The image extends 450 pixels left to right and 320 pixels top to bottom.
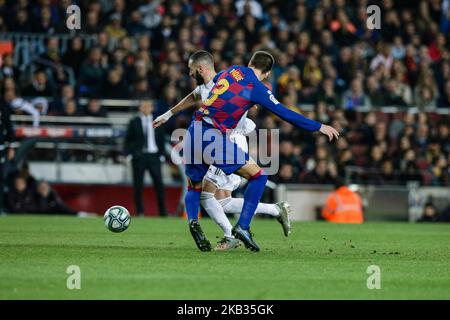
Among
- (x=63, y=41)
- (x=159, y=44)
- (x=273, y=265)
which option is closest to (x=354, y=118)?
(x=159, y=44)

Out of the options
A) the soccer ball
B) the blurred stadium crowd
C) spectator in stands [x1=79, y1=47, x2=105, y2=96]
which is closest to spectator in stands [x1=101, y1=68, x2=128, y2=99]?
the blurred stadium crowd

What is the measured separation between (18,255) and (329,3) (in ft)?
54.6

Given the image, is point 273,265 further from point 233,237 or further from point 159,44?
point 159,44

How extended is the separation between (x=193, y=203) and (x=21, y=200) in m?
9.55

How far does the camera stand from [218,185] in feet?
38.9

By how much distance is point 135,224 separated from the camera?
16.4 meters

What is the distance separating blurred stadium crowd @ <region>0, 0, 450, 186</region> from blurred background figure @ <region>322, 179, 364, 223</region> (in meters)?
1.23

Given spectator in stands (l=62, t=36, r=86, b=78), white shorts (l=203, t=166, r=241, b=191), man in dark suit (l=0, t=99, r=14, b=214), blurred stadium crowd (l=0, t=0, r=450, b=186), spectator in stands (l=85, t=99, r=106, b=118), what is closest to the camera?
white shorts (l=203, t=166, r=241, b=191)

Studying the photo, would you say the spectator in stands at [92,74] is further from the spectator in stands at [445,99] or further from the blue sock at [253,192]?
the blue sock at [253,192]

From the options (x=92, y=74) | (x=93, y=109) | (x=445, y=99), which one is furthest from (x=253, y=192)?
(x=445, y=99)

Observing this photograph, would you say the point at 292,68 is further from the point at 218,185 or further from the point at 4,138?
the point at 218,185

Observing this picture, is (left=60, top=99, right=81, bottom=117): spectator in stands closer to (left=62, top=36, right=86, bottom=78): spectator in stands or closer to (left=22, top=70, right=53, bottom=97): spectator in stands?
(left=22, top=70, right=53, bottom=97): spectator in stands

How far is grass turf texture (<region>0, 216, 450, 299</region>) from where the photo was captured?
7.77m
